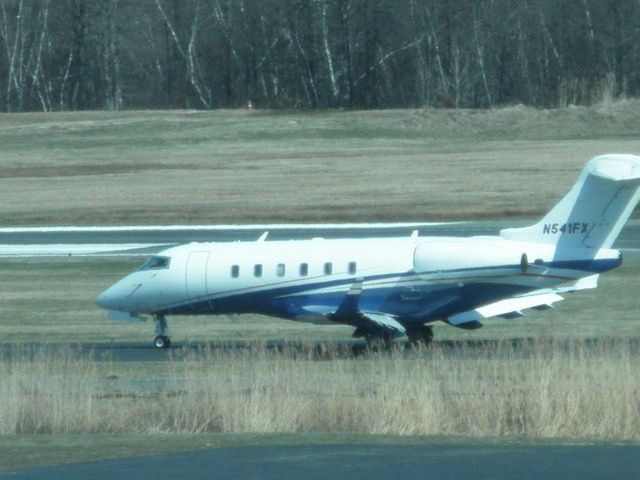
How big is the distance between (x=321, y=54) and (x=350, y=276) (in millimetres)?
60924

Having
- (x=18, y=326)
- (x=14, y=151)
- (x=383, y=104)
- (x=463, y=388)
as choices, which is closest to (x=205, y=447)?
(x=463, y=388)

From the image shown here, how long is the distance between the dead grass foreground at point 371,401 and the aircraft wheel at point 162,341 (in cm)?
684

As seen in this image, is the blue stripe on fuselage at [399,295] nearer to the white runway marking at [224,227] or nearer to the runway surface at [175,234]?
the runway surface at [175,234]

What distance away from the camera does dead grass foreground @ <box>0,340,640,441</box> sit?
15.0 m

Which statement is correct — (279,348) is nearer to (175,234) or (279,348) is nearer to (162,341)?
(162,341)

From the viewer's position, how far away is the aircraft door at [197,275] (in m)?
25.6

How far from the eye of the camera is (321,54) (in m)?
84.2

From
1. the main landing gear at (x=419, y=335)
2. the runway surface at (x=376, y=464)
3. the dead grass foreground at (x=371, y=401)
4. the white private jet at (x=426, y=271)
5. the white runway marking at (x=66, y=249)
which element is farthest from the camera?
the white runway marking at (x=66, y=249)

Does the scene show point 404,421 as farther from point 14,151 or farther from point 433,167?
point 14,151

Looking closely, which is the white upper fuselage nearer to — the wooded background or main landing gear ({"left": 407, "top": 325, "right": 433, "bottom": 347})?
main landing gear ({"left": 407, "top": 325, "right": 433, "bottom": 347})

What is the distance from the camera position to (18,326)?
97.6 feet

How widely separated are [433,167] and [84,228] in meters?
18.3

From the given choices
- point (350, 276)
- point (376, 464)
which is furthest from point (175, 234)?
point (376, 464)

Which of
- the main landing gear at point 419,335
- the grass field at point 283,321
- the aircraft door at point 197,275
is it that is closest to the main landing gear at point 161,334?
the aircraft door at point 197,275
